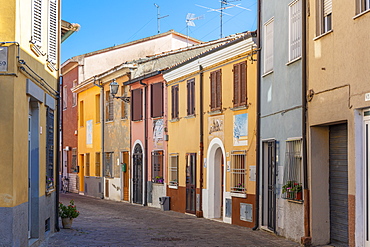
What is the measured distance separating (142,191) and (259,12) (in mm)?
12601

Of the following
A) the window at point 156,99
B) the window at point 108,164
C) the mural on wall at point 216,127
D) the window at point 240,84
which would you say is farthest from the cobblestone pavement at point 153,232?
the window at point 108,164

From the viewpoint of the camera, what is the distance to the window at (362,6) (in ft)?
34.6

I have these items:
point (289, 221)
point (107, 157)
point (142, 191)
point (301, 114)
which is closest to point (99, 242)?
point (289, 221)

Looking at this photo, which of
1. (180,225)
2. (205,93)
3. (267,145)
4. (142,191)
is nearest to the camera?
(267,145)

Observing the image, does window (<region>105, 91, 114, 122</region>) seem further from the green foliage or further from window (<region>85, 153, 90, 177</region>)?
the green foliage

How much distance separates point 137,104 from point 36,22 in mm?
16165

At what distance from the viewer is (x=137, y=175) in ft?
92.9

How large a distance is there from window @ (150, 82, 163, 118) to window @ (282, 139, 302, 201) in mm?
11671

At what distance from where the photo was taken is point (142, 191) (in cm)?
2747

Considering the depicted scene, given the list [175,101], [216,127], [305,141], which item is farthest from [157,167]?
[305,141]

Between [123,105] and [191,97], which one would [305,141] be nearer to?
[191,97]

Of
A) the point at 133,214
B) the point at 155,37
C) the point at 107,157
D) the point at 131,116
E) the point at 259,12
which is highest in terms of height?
the point at 155,37

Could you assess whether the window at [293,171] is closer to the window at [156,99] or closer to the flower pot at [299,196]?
the flower pot at [299,196]

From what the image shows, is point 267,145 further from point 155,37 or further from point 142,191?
point 155,37
